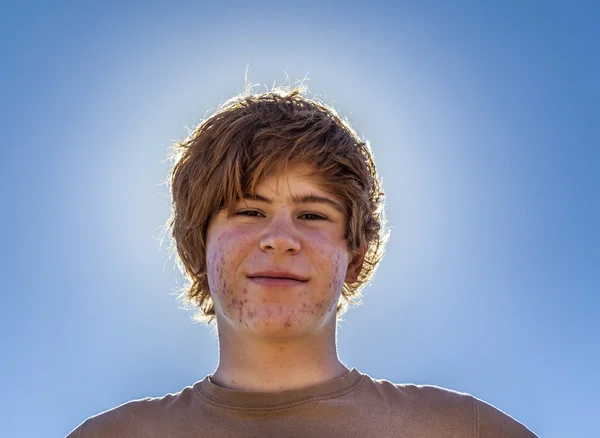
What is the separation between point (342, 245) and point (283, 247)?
0.38 m

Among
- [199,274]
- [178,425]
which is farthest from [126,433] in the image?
[199,274]

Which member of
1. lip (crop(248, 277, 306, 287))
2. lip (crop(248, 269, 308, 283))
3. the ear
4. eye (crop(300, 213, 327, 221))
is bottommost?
lip (crop(248, 277, 306, 287))

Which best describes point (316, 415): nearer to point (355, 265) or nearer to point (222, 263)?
point (222, 263)

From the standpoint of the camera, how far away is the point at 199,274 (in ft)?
11.5

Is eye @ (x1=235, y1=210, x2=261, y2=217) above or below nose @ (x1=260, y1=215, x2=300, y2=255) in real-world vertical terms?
above

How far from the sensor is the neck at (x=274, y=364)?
9.39 feet

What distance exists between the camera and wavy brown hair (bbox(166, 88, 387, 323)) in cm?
310

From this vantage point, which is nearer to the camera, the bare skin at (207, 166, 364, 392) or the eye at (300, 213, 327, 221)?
the bare skin at (207, 166, 364, 392)

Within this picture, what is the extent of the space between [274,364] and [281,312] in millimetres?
270

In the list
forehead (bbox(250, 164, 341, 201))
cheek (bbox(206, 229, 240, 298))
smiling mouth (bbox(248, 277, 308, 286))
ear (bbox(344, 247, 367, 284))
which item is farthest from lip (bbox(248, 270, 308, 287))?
ear (bbox(344, 247, 367, 284))

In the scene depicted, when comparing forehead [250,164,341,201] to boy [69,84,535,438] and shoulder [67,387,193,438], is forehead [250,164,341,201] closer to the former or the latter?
boy [69,84,535,438]

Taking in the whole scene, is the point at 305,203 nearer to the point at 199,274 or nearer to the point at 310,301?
the point at 310,301

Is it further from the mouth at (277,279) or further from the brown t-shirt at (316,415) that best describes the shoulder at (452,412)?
the mouth at (277,279)

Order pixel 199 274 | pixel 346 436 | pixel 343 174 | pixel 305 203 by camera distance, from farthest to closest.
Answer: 1. pixel 199 274
2. pixel 343 174
3. pixel 305 203
4. pixel 346 436
